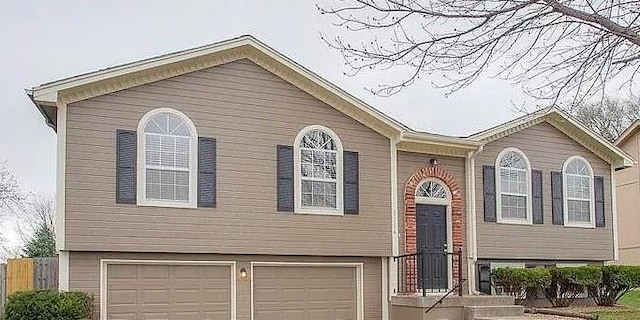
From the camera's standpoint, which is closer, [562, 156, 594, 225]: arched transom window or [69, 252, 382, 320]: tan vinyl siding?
[69, 252, 382, 320]: tan vinyl siding

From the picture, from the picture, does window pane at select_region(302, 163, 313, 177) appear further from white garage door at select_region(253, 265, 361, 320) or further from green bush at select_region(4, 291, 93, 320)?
green bush at select_region(4, 291, 93, 320)

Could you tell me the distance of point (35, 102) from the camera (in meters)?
13.1

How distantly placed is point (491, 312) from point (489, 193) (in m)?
3.10

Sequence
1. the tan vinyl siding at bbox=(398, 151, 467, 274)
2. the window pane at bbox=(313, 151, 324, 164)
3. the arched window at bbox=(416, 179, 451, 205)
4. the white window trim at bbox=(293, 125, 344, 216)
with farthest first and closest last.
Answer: the arched window at bbox=(416, 179, 451, 205) < the tan vinyl siding at bbox=(398, 151, 467, 274) < the window pane at bbox=(313, 151, 324, 164) < the white window trim at bbox=(293, 125, 344, 216)

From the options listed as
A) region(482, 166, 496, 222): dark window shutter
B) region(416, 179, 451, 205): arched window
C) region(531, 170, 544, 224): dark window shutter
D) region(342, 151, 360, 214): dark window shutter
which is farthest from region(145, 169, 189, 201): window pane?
region(531, 170, 544, 224): dark window shutter

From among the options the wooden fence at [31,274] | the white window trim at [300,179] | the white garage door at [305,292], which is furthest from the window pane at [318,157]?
the wooden fence at [31,274]

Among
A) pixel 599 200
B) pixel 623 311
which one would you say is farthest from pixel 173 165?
pixel 599 200

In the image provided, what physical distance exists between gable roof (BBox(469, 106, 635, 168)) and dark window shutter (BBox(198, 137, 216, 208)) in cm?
596

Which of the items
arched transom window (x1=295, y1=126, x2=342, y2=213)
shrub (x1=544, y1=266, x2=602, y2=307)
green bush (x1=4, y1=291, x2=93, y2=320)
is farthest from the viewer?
shrub (x1=544, y1=266, x2=602, y2=307)

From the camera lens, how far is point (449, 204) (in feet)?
55.9

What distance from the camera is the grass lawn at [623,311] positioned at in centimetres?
1561

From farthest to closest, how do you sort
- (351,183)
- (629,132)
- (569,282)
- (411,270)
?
1. (629,132)
2. (569,282)
3. (411,270)
4. (351,183)

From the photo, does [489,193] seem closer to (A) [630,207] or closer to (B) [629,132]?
(B) [629,132]

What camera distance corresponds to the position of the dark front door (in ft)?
54.3
